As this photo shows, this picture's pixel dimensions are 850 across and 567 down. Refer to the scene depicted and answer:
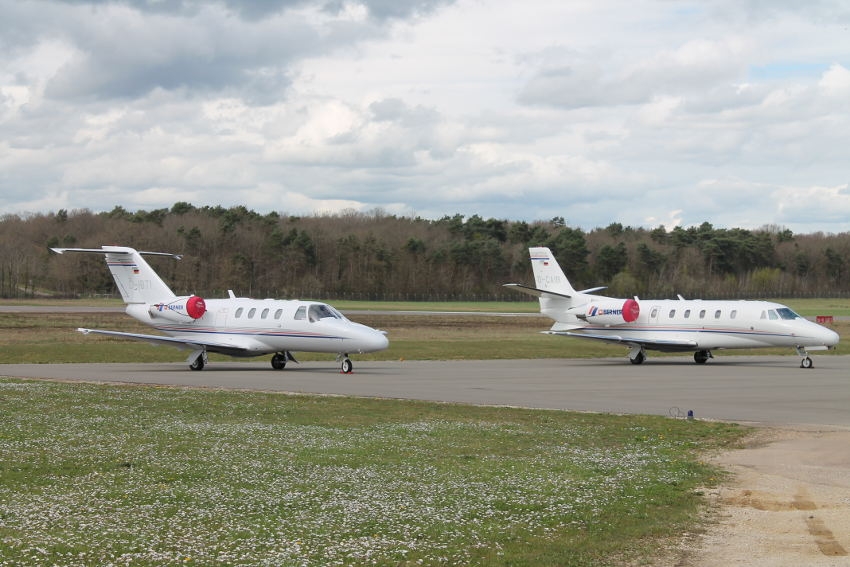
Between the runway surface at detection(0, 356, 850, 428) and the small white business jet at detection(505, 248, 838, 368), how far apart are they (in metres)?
0.94

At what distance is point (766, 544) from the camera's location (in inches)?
373

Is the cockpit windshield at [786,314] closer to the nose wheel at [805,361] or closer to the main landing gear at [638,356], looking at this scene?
the nose wheel at [805,361]

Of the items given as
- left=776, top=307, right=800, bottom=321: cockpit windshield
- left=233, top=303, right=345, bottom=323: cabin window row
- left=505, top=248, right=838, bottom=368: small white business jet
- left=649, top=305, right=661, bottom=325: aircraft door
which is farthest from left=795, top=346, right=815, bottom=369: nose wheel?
left=233, top=303, right=345, bottom=323: cabin window row

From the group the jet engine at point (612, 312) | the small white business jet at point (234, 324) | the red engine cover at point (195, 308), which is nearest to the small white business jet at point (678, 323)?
the jet engine at point (612, 312)

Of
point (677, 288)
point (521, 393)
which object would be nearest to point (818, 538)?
point (521, 393)

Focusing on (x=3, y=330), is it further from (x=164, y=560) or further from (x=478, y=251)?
(x=478, y=251)

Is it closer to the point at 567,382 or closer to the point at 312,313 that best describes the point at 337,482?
the point at 567,382

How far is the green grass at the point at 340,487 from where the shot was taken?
890cm

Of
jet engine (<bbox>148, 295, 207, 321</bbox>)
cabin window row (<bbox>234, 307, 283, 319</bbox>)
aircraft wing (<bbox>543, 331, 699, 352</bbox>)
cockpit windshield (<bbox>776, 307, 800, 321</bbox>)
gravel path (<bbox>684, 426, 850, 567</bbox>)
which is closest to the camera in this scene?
gravel path (<bbox>684, 426, 850, 567</bbox>)

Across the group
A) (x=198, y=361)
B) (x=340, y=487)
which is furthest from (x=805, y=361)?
(x=340, y=487)

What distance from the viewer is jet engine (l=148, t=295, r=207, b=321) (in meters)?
35.2

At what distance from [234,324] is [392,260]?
364ft

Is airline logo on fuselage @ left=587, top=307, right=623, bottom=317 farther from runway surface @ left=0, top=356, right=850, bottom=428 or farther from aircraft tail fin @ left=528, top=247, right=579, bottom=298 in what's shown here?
aircraft tail fin @ left=528, top=247, right=579, bottom=298

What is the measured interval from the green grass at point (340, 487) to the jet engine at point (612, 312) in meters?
22.8
